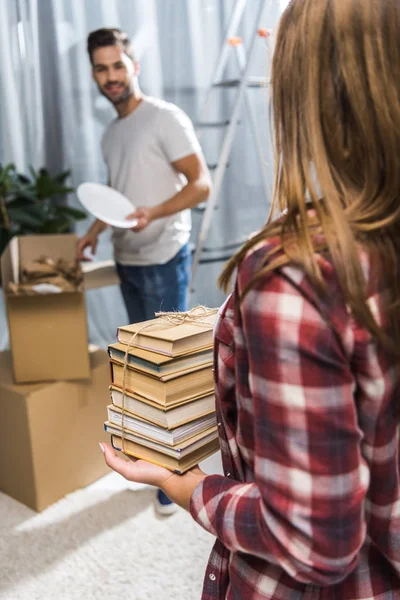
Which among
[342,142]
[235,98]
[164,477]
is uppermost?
[235,98]

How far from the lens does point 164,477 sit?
641mm

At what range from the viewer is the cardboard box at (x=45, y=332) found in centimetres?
161

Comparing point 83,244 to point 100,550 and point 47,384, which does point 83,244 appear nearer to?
point 47,384

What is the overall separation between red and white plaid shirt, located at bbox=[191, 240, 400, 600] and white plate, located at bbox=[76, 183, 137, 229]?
1.12m

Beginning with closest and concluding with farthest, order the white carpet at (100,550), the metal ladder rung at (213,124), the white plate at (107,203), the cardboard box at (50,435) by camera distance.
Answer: the white carpet at (100,550)
the white plate at (107,203)
the cardboard box at (50,435)
the metal ladder rung at (213,124)

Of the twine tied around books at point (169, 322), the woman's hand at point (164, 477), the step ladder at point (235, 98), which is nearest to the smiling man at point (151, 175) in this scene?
the step ladder at point (235, 98)

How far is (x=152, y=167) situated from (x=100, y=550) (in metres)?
1.15

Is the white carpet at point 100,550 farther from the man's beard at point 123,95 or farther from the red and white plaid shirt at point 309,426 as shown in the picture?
the man's beard at point 123,95

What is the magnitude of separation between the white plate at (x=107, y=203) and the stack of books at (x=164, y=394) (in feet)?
2.93

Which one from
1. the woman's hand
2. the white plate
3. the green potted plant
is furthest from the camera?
the green potted plant

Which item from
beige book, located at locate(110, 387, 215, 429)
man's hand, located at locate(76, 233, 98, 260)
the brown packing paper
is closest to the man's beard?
man's hand, located at locate(76, 233, 98, 260)

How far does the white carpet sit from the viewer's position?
144 centimetres

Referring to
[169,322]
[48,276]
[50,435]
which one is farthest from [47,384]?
[169,322]

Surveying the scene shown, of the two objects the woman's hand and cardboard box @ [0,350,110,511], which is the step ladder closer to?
cardboard box @ [0,350,110,511]
